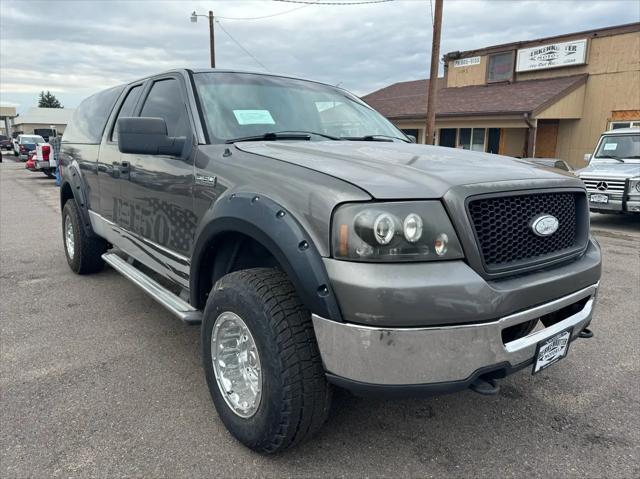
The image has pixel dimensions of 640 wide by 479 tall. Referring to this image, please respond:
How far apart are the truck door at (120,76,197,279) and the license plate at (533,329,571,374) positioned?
6.26ft

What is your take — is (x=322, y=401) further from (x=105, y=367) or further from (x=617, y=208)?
(x=617, y=208)

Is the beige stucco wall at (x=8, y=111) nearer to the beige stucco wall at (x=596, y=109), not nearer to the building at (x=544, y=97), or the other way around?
the building at (x=544, y=97)

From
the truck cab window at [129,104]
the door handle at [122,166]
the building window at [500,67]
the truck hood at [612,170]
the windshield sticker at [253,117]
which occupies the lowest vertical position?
the truck hood at [612,170]

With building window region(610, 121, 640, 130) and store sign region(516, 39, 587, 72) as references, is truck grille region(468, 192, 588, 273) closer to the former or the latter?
building window region(610, 121, 640, 130)

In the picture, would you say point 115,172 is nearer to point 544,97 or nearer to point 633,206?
point 633,206

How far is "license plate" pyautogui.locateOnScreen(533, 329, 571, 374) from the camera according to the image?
7.26 feet

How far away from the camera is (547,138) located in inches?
746

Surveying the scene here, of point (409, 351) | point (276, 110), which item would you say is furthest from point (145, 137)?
point (409, 351)

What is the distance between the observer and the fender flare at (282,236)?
194 centimetres

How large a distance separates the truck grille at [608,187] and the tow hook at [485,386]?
8.17m

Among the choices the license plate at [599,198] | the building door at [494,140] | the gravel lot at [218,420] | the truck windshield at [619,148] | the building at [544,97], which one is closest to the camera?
the gravel lot at [218,420]

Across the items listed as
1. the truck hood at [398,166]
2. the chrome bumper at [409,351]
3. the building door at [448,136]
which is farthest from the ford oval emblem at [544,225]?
the building door at [448,136]

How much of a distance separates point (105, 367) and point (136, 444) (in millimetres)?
981

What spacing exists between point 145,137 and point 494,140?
19.0 m
